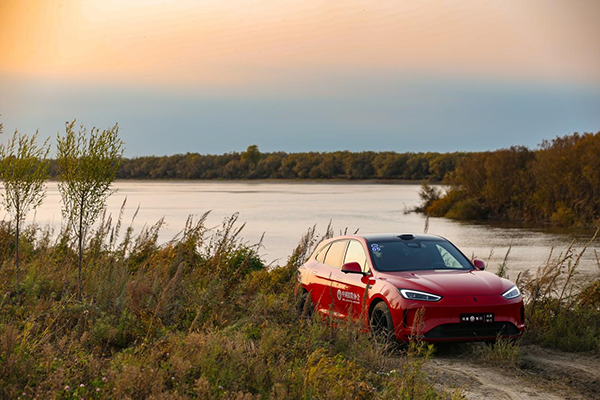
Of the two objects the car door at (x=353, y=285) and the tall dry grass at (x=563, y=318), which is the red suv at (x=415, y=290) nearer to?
the car door at (x=353, y=285)

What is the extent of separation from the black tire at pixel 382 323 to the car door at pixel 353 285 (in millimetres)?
343

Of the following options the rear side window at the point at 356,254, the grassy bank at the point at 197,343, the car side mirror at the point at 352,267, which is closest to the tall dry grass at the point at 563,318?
the grassy bank at the point at 197,343

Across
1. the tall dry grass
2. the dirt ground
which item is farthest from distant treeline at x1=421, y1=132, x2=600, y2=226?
the dirt ground

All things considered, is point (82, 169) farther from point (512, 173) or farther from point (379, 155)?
point (379, 155)

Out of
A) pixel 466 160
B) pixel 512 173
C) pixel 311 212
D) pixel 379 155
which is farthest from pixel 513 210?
pixel 379 155

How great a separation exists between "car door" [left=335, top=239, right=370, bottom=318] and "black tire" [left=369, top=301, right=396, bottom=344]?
343mm

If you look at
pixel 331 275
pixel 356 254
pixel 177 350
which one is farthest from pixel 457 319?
pixel 177 350

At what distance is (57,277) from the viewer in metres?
12.9

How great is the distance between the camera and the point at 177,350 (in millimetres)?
6883

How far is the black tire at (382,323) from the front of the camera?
927 centimetres

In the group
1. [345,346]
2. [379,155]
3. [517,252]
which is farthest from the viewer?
[379,155]

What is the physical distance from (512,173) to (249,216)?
1677 cm

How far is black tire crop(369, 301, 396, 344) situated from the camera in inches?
365

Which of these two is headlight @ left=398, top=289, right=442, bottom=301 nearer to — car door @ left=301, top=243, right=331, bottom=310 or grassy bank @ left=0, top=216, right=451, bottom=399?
grassy bank @ left=0, top=216, right=451, bottom=399
